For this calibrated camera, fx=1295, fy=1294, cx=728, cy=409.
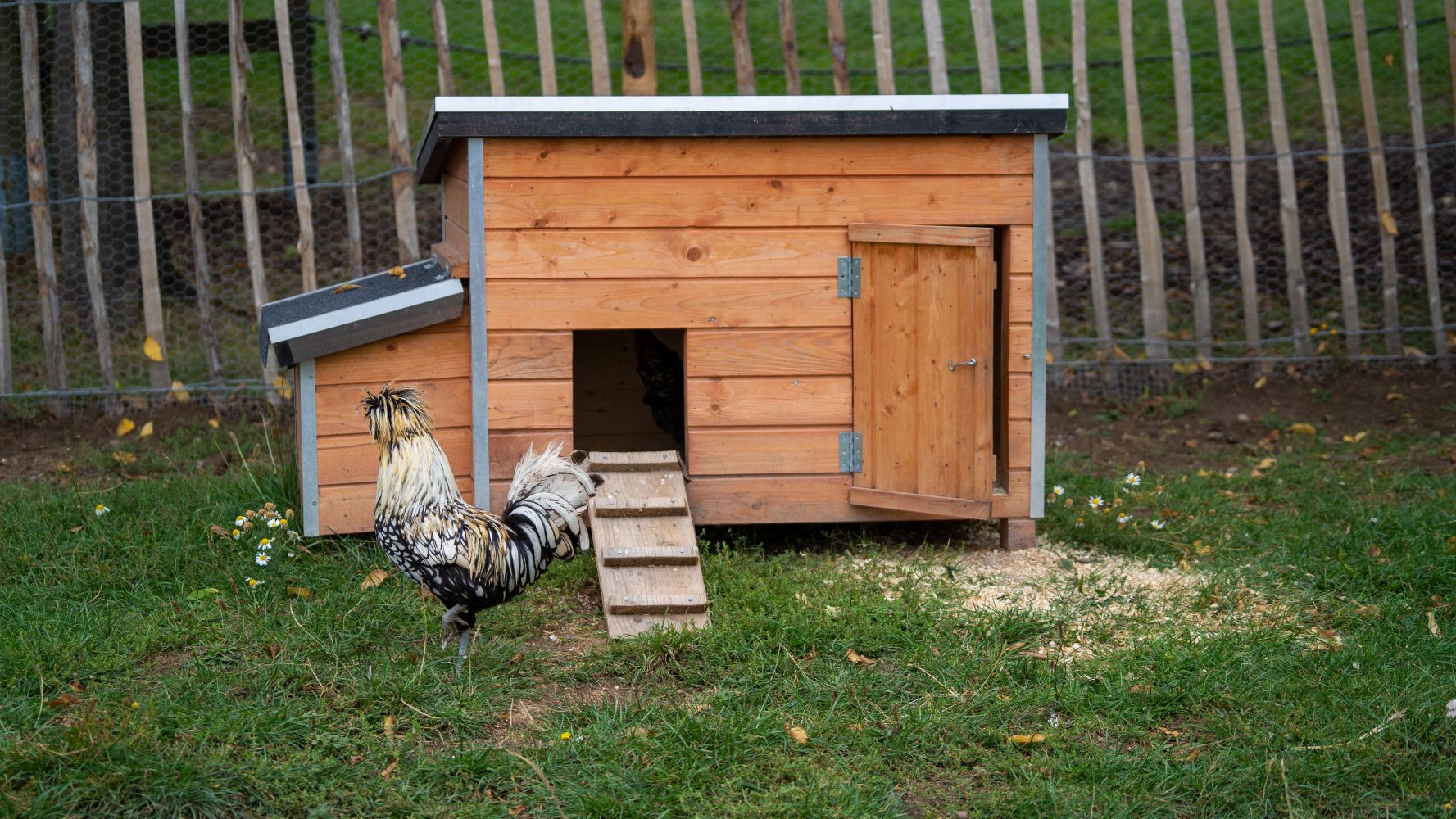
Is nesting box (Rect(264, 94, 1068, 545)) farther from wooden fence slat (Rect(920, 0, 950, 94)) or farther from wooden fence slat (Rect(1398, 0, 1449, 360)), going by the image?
wooden fence slat (Rect(1398, 0, 1449, 360))

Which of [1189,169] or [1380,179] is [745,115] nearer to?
[1189,169]

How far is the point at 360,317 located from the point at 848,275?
207 centimetres

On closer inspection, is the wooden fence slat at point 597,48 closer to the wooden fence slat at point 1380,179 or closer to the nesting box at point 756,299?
the nesting box at point 756,299

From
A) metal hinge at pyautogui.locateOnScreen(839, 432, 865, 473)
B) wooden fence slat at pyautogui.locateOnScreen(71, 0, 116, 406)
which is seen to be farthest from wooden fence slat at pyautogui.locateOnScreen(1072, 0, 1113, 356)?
wooden fence slat at pyautogui.locateOnScreen(71, 0, 116, 406)

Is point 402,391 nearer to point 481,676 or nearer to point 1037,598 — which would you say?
point 481,676

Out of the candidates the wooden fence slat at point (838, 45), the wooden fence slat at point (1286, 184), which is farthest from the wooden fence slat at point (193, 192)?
the wooden fence slat at point (1286, 184)

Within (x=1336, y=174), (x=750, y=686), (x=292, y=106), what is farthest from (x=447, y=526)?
(x=1336, y=174)

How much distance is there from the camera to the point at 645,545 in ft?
16.9

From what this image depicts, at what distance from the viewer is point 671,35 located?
14117 mm

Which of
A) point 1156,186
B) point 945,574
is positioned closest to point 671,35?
point 1156,186

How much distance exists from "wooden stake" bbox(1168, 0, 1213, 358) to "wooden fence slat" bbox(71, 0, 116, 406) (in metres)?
6.43

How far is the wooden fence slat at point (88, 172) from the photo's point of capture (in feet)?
24.7

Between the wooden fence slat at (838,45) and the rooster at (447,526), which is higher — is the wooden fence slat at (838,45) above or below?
above

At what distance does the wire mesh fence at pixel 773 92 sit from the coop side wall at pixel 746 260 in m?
2.29
